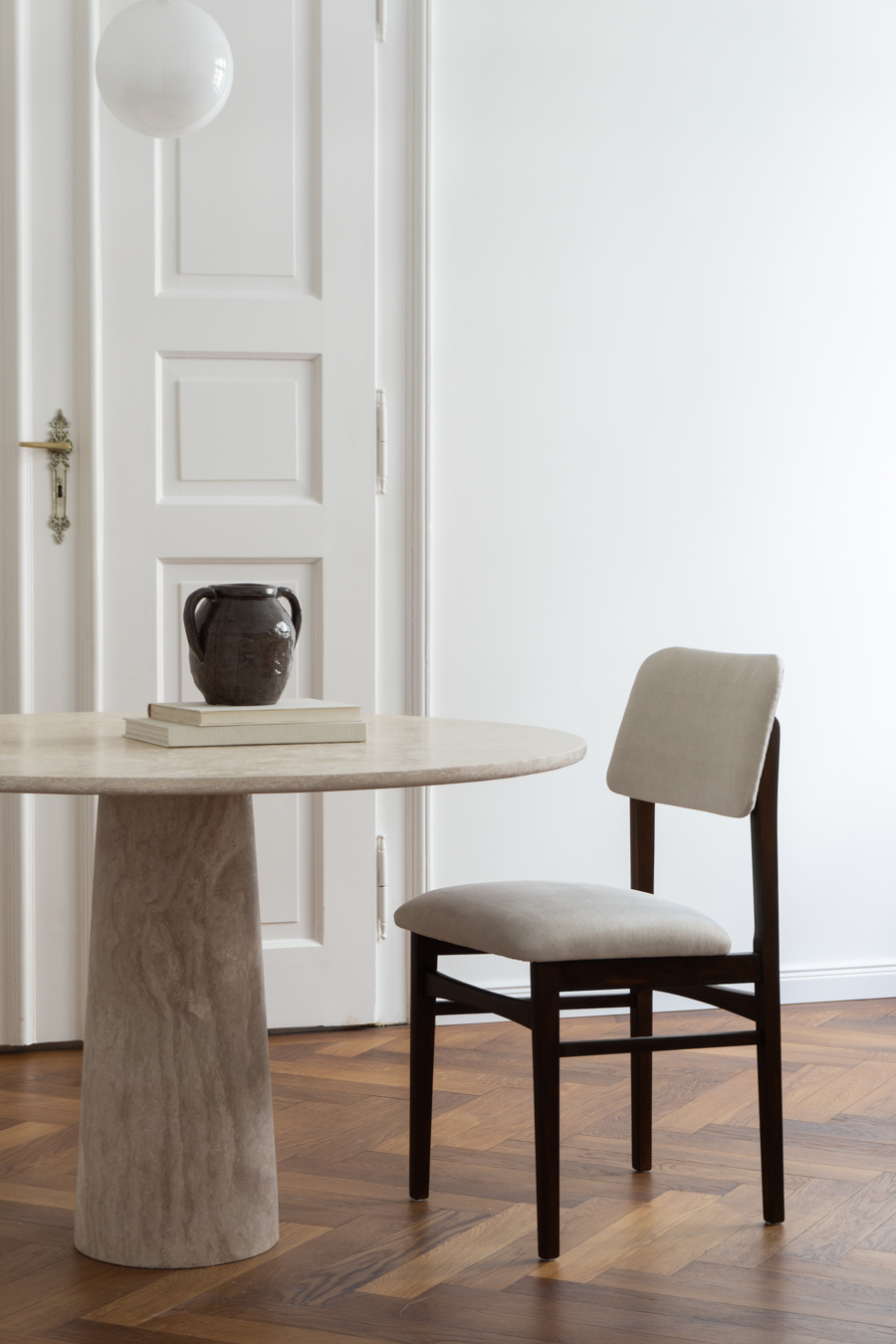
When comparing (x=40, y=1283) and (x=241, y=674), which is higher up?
(x=241, y=674)

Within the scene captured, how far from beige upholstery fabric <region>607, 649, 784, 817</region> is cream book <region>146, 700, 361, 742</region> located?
1.80 ft

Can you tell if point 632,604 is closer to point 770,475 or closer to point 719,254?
point 770,475

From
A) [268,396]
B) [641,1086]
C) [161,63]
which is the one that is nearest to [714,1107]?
[641,1086]

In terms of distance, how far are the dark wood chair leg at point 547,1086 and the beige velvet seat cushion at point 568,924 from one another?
0.13ft

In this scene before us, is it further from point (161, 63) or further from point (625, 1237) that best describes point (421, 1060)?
point (161, 63)

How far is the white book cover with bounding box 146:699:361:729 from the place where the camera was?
5.35 ft

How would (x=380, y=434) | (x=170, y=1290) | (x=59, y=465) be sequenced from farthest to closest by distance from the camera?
(x=380, y=434)
(x=59, y=465)
(x=170, y=1290)

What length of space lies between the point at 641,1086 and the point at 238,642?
3.12ft

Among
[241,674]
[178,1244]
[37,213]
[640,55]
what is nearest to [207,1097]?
[178,1244]

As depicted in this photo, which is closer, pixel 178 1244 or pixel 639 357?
pixel 178 1244

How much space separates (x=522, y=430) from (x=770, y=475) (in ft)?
1.91

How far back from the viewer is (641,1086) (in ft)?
6.95

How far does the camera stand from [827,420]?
315 centimetres

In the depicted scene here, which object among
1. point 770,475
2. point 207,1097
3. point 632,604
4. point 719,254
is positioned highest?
point 719,254
